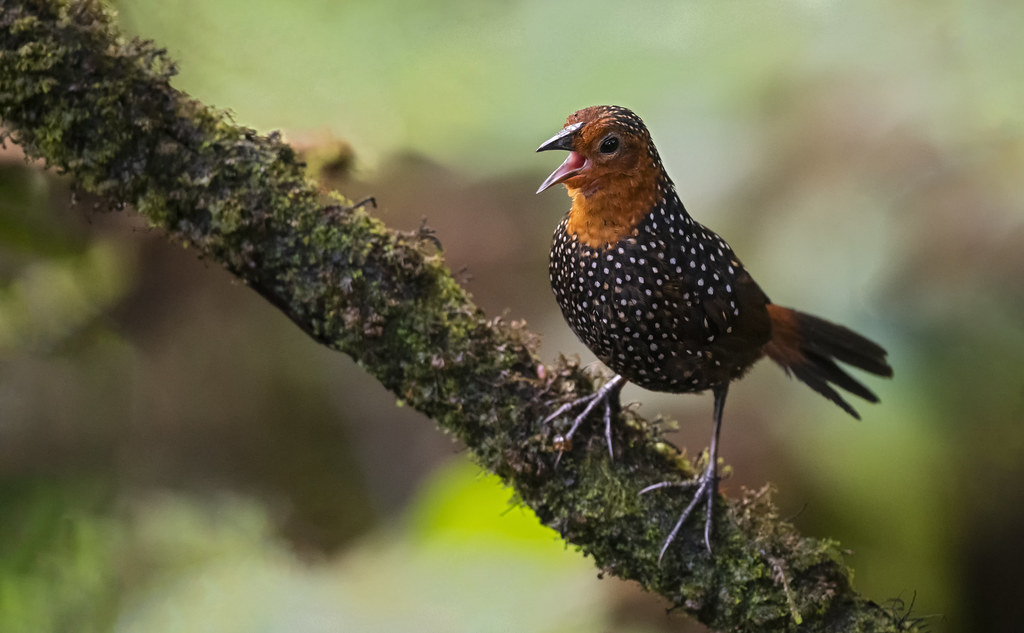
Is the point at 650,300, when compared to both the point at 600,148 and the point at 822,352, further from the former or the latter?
the point at 822,352

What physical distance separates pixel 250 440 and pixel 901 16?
3054mm

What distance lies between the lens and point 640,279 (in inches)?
60.3

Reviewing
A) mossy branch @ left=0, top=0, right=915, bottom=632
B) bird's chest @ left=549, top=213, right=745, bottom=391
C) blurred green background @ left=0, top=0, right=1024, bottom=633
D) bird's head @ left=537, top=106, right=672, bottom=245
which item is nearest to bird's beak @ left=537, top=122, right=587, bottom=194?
bird's head @ left=537, top=106, right=672, bottom=245

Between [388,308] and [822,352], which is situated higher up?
[388,308]

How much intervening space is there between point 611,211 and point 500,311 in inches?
59.5

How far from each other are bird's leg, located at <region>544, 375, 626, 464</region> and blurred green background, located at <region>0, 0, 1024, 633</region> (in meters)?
0.80

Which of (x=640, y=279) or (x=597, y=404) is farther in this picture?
(x=597, y=404)

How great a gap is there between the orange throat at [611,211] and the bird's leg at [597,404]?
15.2 inches

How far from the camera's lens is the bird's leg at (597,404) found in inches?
66.3

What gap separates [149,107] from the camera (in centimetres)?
149

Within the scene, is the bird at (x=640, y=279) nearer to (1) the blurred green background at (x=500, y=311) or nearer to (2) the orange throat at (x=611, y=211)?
(2) the orange throat at (x=611, y=211)

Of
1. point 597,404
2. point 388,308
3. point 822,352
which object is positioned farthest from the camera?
point 822,352

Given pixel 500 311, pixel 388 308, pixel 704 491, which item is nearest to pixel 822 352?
pixel 704 491

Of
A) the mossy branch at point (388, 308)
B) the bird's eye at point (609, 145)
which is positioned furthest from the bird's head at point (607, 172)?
the mossy branch at point (388, 308)
